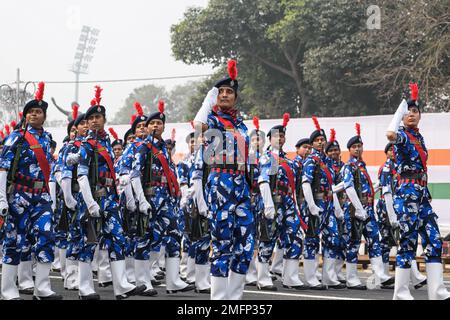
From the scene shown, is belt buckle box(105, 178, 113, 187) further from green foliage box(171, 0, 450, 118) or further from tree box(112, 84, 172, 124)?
tree box(112, 84, 172, 124)

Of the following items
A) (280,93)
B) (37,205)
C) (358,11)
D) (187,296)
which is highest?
(358,11)

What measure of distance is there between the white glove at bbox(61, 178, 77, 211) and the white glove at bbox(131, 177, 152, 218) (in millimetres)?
812

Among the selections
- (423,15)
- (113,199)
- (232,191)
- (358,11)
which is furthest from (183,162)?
(358,11)

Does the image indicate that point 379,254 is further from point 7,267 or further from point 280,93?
point 280,93

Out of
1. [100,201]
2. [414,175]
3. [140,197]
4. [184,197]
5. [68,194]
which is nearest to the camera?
[414,175]

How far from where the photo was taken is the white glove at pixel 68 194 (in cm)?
1093

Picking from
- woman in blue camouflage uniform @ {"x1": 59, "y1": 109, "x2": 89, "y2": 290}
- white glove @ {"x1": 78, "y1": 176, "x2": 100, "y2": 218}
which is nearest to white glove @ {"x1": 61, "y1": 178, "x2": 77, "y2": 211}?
woman in blue camouflage uniform @ {"x1": 59, "y1": 109, "x2": 89, "y2": 290}

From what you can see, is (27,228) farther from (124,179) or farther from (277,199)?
(277,199)

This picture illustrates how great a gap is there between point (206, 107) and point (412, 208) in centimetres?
281

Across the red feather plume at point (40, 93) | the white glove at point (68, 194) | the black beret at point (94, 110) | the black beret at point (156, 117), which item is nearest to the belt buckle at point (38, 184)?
the white glove at point (68, 194)

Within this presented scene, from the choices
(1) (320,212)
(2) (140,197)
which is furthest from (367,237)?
(2) (140,197)

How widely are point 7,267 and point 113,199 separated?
1439 millimetres

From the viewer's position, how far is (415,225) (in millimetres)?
9898

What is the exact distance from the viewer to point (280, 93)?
120 feet
